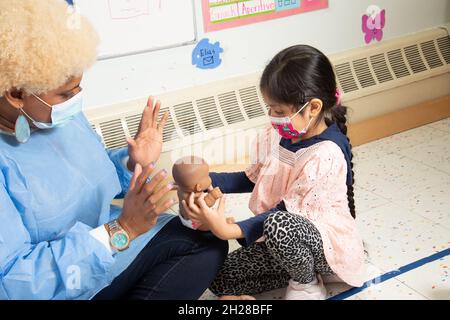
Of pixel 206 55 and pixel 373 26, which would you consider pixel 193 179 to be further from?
pixel 373 26

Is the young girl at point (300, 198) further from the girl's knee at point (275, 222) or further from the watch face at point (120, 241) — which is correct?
the watch face at point (120, 241)

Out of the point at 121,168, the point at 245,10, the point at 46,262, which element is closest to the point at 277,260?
the point at 121,168

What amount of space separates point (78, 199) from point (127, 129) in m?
0.90

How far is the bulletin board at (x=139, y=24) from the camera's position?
2113 mm

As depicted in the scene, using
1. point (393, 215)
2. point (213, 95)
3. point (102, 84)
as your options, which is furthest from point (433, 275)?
point (102, 84)

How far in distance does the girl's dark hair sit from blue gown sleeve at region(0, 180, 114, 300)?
2.15 feet

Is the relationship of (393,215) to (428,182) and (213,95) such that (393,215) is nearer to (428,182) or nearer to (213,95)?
(428,182)

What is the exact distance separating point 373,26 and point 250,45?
27.9 inches

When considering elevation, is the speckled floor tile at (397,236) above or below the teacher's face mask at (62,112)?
below

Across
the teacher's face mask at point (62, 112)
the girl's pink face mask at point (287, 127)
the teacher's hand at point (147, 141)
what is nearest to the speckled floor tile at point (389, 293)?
the girl's pink face mask at point (287, 127)

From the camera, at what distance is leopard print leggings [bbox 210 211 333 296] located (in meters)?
1.49

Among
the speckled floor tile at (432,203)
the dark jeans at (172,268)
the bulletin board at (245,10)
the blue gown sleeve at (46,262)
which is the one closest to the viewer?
the blue gown sleeve at (46,262)

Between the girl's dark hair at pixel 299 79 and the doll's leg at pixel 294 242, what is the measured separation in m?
0.32

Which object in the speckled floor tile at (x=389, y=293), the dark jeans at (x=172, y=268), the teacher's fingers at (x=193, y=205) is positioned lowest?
the speckled floor tile at (x=389, y=293)
